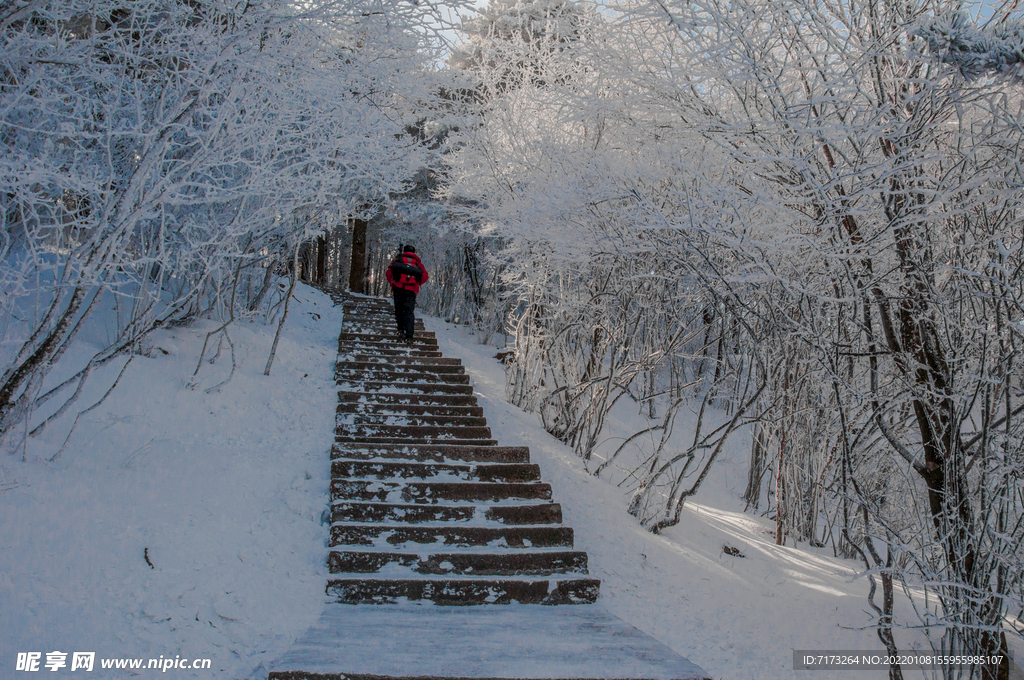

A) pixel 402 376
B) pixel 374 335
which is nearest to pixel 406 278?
pixel 374 335

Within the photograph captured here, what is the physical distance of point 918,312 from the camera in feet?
11.1

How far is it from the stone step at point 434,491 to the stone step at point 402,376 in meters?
2.54

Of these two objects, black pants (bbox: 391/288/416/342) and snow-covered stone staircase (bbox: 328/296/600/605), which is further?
black pants (bbox: 391/288/416/342)

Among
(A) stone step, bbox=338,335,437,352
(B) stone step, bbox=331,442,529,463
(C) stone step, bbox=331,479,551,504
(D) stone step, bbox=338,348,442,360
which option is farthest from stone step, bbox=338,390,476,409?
(A) stone step, bbox=338,335,437,352

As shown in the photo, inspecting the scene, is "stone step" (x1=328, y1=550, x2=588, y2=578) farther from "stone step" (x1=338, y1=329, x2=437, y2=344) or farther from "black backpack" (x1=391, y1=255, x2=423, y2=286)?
"stone step" (x1=338, y1=329, x2=437, y2=344)

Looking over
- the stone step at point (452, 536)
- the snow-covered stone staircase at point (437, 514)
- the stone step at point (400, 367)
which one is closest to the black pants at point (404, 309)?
the stone step at point (400, 367)

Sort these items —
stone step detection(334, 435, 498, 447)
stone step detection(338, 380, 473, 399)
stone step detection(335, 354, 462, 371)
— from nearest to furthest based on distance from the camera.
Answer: stone step detection(334, 435, 498, 447)
stone step detection(338, 380, 473, 399)
stone step detection(335, 354, 462, 371)

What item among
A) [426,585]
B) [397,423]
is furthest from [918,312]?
[397,423]

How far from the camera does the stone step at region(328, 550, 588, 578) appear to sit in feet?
14.6

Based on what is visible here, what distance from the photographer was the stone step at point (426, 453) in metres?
5.68

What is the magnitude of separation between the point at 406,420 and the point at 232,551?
8.48 feet

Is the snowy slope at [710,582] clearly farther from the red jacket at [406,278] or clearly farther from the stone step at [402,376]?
the red jacket at [406,278]

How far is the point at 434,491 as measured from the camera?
5293 millimetres

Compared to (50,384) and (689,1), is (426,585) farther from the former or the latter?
(689,1)
